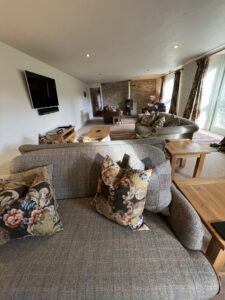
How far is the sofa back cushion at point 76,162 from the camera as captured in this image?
4.13 ft

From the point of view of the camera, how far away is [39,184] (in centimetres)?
101

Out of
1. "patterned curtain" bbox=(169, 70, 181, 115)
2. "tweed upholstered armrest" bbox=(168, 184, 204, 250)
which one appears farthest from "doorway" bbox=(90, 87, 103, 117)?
"tweed upholstered armrest" bbox=(168, 184, 204, 250)

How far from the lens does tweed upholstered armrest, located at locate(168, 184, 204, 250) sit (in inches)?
33.8

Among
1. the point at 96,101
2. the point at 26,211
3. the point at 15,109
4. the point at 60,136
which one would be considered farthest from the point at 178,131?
the point at 96,101

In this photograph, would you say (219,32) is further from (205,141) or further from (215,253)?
(215,253)

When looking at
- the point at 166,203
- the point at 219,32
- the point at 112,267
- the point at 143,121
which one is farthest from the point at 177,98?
the point at 112,267

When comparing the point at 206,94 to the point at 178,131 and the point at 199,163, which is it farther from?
the point at 199,163

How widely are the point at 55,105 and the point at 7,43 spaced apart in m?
1.81

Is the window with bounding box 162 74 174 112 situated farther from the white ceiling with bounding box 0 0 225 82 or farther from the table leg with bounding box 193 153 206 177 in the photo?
the table leg with bounding box 193 153 206 177

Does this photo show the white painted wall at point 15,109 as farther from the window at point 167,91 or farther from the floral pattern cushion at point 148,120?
the window at point 167,91

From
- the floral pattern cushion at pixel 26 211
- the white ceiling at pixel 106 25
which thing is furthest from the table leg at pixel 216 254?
the white ceiling at pixel 106 25

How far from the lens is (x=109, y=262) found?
81 centimetres

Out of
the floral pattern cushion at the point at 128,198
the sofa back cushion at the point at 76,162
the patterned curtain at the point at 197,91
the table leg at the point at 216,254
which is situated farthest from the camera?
the patterned curtain at the point at 197,91

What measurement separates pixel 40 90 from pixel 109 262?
3.68 metres
